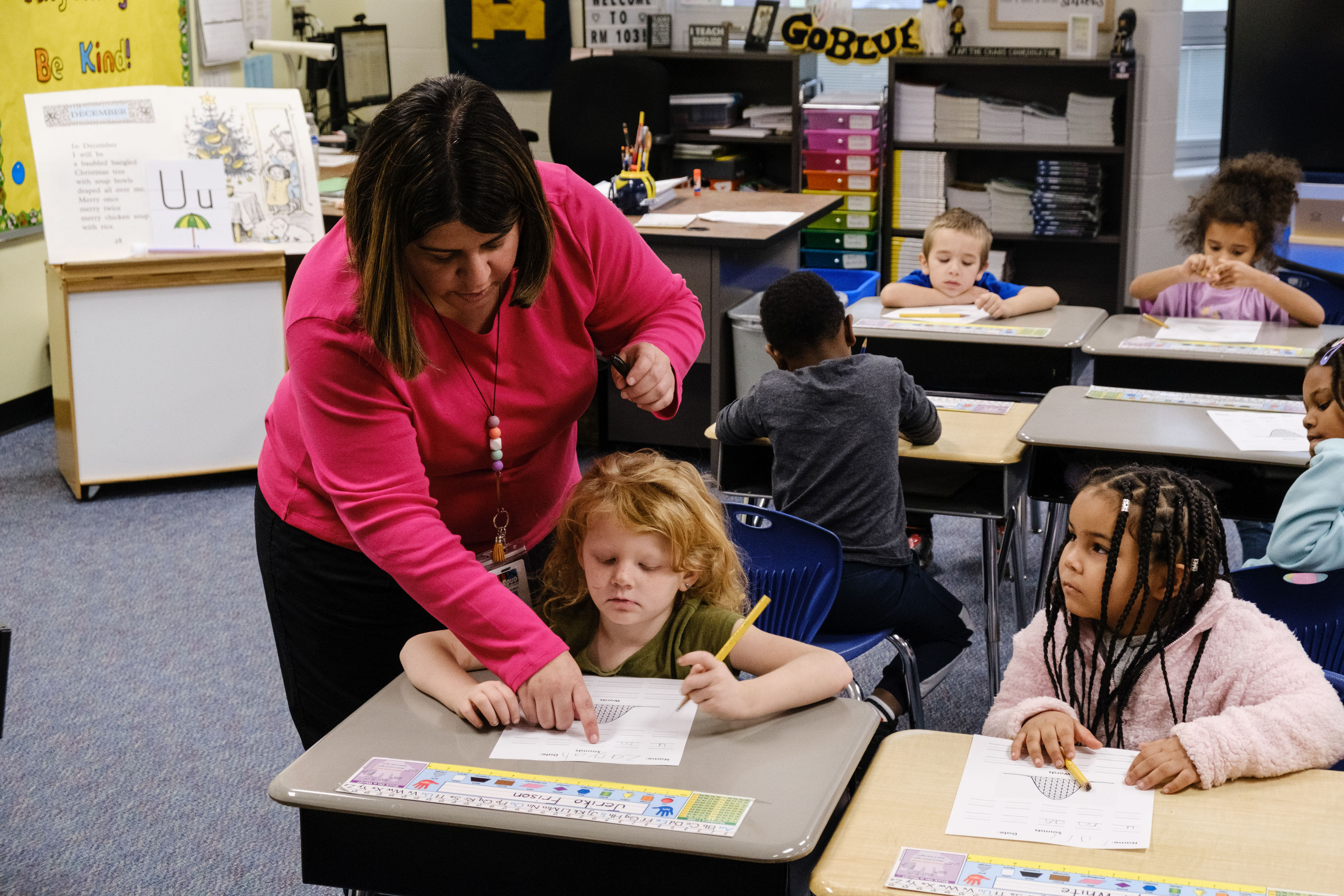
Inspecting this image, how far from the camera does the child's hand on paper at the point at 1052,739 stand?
4.31 ft

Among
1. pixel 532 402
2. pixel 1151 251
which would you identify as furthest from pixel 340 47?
pixel 532 402

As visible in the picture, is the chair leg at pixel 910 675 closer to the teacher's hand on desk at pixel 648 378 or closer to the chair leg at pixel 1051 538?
the chair leg at pixel 1051 538

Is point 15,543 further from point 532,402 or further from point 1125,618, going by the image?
point 1125,618

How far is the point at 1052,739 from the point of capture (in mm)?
1322

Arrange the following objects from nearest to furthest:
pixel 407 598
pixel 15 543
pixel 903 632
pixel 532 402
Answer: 1. pixel 532 402
2. pixel 407 598
3. pixel 903 632
4. pixel 15 543

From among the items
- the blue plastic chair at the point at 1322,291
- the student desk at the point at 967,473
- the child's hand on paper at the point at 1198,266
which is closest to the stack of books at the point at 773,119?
the blue plastic chair at the point at 1322,291

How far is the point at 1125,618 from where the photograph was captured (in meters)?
1.53

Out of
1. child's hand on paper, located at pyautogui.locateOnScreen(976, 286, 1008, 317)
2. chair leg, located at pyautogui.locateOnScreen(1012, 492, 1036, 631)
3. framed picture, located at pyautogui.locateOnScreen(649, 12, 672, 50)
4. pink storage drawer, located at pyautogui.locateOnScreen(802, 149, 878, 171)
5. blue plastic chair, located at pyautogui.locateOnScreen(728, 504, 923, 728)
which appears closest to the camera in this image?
blue plastic chair, located at pyautogui.locateOnScreen(728, 504, 923, 728)

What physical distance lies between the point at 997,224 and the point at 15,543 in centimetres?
406

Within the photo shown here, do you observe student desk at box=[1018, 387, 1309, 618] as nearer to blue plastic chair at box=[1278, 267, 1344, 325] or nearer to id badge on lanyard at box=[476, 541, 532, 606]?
id badge on lanyard at box=[476, 541, 532, 606]

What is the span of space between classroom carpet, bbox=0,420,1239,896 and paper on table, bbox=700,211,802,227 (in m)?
1.07

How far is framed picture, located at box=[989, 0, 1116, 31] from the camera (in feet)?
18.2

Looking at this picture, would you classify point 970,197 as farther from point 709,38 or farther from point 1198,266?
point 1198,266

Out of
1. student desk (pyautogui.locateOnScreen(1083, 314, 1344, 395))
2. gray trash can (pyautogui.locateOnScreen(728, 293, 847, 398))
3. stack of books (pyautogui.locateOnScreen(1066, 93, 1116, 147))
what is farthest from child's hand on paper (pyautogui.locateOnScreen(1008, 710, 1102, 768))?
stack of books (pyautogui.locateOnScreen(1066, 93, 1116, 147))
